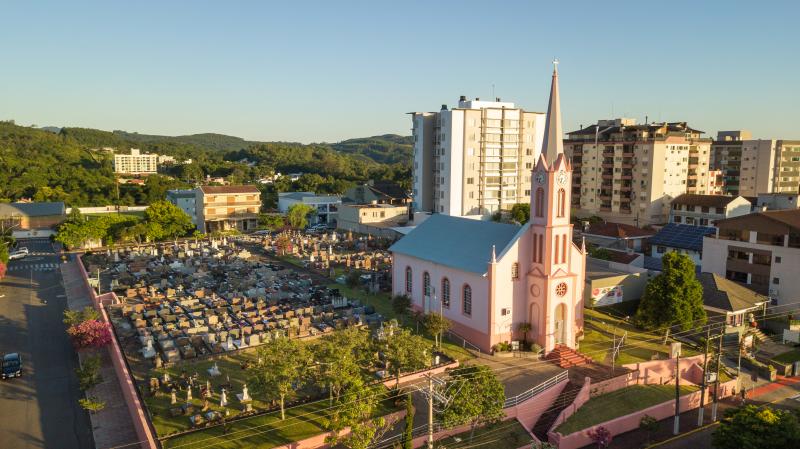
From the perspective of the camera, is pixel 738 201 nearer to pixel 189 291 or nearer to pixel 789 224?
pixel 789 224

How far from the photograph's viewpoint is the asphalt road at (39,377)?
23.2 metres

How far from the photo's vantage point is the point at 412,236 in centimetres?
3962

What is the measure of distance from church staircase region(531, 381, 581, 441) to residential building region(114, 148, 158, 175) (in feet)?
551

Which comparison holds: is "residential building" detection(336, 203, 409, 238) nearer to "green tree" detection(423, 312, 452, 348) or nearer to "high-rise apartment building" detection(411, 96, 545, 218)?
"high-rise apartment building" detection(411, 96, 545, 218)

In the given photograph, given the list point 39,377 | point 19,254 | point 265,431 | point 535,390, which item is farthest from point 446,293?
point 19,254

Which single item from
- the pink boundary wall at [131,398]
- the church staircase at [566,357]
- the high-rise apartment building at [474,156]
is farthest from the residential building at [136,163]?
the church staircase at [566,357]

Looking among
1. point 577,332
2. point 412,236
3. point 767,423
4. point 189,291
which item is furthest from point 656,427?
point 189,291

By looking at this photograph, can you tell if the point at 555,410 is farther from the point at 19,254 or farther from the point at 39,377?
the point at 19,254

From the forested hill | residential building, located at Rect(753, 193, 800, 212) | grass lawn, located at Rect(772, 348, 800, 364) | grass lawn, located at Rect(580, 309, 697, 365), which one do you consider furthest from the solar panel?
the forested hill

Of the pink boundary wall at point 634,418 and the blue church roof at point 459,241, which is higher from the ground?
the blue church roof at point 459,241

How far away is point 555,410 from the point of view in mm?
25984

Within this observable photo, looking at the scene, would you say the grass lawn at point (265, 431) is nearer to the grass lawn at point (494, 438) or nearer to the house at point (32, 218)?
the grass lawn at point (494, 438)

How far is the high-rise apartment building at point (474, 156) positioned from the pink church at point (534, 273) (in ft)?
146

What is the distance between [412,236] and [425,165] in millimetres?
42519
